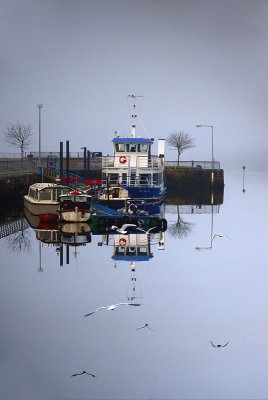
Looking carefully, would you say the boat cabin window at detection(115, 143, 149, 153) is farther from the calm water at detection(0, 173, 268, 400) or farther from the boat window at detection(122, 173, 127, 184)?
the calm water at detection(0, 173, 268, 400)

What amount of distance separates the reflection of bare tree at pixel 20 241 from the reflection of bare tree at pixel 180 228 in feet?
33.4

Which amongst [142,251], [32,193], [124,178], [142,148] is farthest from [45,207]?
[142,148]

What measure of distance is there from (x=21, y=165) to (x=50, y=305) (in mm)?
57513

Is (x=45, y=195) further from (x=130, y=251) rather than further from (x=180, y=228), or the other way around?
(x=130, y=251)

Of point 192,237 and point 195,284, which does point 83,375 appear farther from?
point 192,237

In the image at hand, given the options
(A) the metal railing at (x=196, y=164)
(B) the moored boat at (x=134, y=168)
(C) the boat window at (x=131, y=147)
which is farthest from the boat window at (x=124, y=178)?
(A) the metal railing at (x=196, y=164)

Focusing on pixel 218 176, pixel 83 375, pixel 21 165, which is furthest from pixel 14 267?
pixel 218 176

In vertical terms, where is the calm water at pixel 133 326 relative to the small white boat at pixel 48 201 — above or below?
below

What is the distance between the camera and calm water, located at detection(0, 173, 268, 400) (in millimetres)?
15016

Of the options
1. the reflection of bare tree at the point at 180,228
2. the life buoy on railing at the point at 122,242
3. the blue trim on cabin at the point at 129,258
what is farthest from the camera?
the reflection of bare tree at the point at 180,228

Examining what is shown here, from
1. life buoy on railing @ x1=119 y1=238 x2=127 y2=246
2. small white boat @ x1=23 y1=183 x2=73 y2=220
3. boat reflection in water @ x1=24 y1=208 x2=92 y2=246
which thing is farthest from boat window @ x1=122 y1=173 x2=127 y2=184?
life buoy on railing @ x1=119 y1=238 x2=127 y2=246

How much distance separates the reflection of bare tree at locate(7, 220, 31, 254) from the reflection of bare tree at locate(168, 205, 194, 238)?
1019 cm

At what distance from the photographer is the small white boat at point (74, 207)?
43.5 m

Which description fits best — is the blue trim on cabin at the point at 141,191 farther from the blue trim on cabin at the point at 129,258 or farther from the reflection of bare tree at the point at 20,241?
the blue trim on cabin at the point at 129,258
